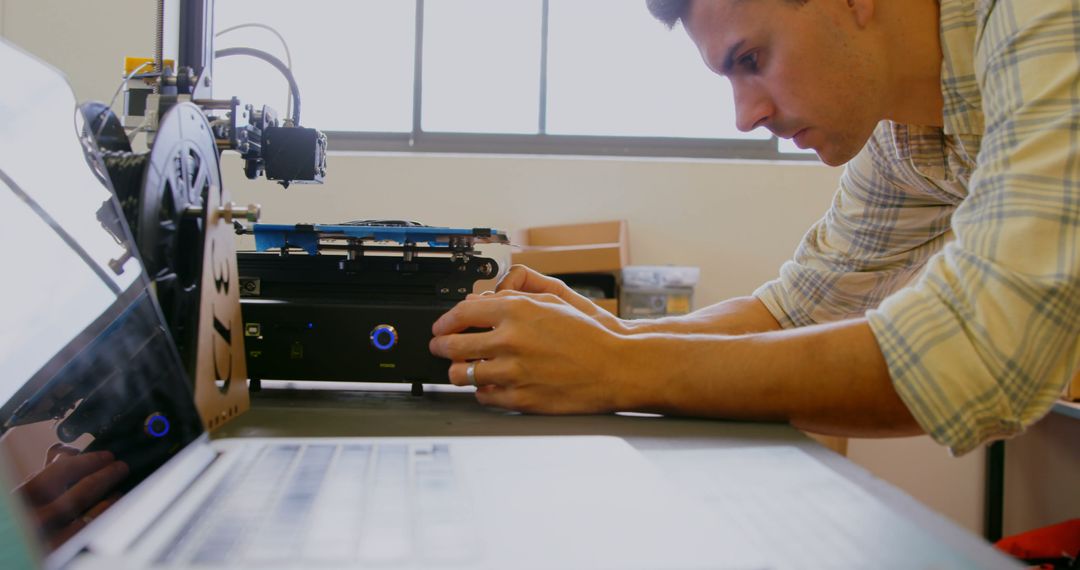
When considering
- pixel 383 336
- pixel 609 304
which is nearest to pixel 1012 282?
pixel 383 336

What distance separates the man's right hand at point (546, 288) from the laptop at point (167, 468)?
42 centimetres

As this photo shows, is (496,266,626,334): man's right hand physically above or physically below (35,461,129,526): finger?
above

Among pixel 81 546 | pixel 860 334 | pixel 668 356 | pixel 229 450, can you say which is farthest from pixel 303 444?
pixel 860 334

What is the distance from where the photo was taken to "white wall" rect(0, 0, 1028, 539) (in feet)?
9.57

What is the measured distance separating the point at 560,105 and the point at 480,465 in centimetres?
283

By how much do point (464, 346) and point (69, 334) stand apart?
0.38 m

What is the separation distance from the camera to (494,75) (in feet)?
10.7

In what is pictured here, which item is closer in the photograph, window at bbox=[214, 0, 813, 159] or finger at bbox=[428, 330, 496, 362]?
finger at bbox=[428, 330, 496, 362]

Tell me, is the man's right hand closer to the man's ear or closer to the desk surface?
the desk surface

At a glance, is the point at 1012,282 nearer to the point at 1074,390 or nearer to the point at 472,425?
the point at 472,425

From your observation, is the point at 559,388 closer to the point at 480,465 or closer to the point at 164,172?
the point at 480,465

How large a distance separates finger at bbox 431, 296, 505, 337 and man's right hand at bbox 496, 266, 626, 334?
0.64ft

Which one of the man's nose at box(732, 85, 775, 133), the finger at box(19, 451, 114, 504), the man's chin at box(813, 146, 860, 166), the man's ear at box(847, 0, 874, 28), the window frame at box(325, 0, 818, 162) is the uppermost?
the window frame at box(325, 0, 818, 162)

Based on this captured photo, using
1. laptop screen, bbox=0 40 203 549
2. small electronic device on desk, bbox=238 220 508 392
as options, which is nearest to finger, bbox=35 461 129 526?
laptop screen, bbox=0 40 203 549
